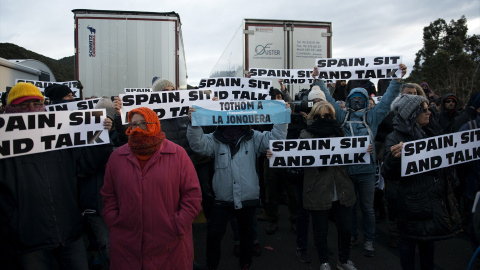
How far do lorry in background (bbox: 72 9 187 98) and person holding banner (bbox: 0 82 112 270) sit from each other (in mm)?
5226

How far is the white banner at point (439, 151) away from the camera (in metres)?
3.34

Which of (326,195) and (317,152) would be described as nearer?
(326,195)

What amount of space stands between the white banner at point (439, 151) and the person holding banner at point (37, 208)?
3012 mm

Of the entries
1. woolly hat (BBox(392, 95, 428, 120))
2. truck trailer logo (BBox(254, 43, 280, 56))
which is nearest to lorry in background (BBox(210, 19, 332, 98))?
truck trailer logo (BBox(254, 43, 280, 56))

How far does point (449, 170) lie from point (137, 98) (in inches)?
147

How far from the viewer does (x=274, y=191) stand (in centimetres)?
567

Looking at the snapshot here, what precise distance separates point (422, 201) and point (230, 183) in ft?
6.28

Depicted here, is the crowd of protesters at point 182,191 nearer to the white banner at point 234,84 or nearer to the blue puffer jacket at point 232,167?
the blue puffer jacket at point 232,167

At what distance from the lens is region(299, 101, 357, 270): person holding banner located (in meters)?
4.04

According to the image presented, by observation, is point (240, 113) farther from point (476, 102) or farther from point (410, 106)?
point (476, 102)

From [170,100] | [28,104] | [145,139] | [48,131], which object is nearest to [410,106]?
[145,139]

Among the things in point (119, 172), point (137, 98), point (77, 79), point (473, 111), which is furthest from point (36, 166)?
point (77, 79)

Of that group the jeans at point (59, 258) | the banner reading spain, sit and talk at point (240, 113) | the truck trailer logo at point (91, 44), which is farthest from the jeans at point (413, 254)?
the truck trailer logo at point (91, 44)

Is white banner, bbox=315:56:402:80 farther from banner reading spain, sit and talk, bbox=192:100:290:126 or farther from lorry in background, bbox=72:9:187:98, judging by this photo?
lorry in background, bbox=72:9:187:98
